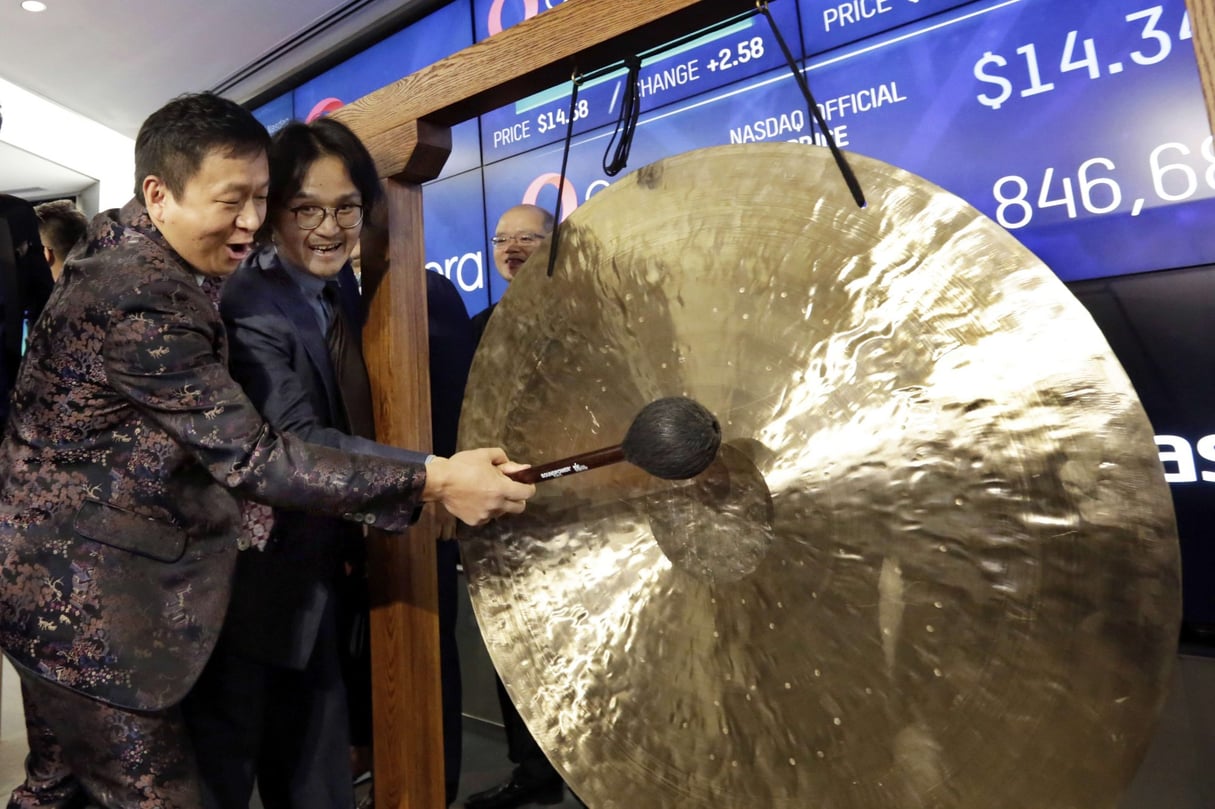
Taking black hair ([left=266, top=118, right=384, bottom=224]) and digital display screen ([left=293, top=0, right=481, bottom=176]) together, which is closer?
black hair ([left=266, top=118, right=384, bottom=224])

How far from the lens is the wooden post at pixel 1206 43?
2.13ft

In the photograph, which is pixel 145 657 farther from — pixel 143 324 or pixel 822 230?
pixel 822 230

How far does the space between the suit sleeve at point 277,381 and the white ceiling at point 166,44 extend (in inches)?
81.0

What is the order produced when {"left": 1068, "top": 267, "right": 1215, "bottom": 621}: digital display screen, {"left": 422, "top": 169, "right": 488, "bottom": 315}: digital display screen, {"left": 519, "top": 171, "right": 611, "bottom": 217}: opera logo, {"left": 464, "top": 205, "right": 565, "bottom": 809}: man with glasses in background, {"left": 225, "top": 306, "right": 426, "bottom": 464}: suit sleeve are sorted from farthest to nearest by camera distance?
{"left": 422, "top": 169, "right": 488, "bottom": 315}: digital display screen → {"left": 519, "top": 171, "right": 611, "bottom": 217}: opera logo → {"left": 464, "top": 205, "right": 565, "bottom": 809}: man with glasses in background → {"left": 1068, "top": 267, "right": 1215, "bottom": 621}: digital display screen → {"left": 225, "top": 306, "right": 426, "bottom": 464}: suit sleeve

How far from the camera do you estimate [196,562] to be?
0.93 meters

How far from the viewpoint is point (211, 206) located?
940mm

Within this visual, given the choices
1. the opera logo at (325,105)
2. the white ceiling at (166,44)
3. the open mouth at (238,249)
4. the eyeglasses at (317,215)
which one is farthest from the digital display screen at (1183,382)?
the opera logo at (325,105)

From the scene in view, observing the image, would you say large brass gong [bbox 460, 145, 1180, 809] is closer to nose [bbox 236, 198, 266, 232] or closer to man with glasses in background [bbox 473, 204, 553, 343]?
nose [bbox 236, 198, 266, 232]

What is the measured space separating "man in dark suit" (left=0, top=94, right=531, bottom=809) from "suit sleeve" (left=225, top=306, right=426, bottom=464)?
5.0 inches

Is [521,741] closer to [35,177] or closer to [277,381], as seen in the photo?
[277,381]

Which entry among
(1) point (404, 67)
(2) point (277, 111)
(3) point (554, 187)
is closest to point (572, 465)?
(3) point (554, 187)

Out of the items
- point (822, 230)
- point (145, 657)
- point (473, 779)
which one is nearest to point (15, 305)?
point (145, 657)

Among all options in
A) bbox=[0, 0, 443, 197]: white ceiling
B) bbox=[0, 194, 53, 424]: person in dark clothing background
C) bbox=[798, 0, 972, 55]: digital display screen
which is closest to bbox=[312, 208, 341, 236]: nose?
bbox=[0, 194, 53, 424]: person in dark clothing background

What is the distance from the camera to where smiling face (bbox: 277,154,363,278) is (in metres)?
1.16
